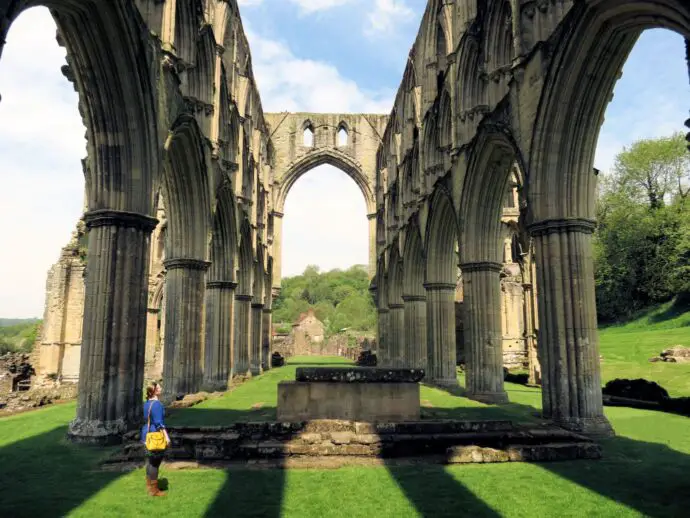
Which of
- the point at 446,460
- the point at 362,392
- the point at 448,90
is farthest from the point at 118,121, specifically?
the point at 448,90

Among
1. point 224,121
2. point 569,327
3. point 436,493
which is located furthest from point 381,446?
point 224,121

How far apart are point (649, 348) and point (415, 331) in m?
12.0

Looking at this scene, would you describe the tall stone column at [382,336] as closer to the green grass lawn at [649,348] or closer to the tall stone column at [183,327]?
the green grass lawn at [649,348]

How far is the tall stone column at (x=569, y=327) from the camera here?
882 centimetres

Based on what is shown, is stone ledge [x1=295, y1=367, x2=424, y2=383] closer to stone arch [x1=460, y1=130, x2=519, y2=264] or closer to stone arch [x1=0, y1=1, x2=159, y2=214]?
stone arch [x1=0, y1=1, x2=159, y2=214]

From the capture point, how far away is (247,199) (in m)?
21.9

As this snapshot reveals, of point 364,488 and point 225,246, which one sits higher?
point 225,246

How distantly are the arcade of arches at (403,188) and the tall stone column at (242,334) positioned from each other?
10cm

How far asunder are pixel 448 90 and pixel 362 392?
10.8 m

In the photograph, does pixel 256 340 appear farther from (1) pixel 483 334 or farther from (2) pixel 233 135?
(1) pixel 483 334

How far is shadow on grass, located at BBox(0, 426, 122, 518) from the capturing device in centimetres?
496

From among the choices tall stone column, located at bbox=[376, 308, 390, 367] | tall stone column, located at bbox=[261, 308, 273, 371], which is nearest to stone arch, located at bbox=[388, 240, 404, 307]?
tall stone column, located at bbox=[376, 308, 390, 367]

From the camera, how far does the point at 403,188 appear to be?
24125 mm

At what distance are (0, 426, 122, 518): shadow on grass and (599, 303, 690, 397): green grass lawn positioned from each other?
13.0 meters
